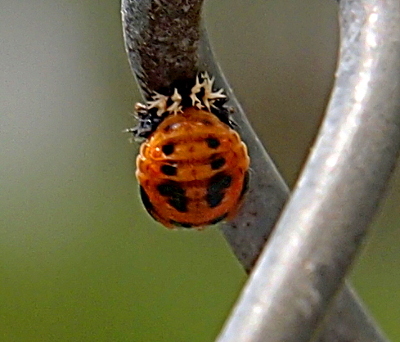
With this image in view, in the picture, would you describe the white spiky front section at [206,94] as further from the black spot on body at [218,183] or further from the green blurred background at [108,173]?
the green blurred background at [108,173]

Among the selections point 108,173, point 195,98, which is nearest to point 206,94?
point 195,98

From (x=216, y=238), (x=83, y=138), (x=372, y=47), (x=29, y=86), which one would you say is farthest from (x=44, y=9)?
(x=372, y=47)

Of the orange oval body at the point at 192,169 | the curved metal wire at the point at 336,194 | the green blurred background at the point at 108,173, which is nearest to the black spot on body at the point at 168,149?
the orange oval body at the point at 192,169

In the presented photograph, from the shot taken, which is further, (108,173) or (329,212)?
(108,173)

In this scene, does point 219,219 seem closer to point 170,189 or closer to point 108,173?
point 170,189

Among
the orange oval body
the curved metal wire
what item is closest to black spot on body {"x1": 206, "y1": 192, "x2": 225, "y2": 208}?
the orange oval body
